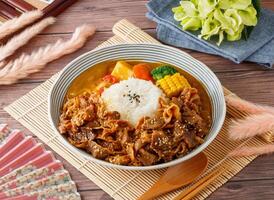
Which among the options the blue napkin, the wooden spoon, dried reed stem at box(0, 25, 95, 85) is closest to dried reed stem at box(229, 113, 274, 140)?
the wooden spoon

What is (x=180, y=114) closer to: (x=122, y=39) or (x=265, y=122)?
(x=265, y=122)

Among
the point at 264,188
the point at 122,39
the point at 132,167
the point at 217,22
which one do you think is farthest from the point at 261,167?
the point at 122,39

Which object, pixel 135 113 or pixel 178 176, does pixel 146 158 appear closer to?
pixel 178 176

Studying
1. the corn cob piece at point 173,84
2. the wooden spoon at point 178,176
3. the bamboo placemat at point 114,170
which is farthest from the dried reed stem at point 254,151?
the corn cob piece at point 173,84

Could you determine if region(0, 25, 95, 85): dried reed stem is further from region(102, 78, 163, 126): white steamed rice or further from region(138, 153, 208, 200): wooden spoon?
region(138, 153, 208, 200): wooden spoon

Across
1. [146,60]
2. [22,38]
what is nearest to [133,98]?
[146,60]

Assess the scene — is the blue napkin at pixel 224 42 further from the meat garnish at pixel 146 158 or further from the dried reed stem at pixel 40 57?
the meat garnish at pixel 146 158

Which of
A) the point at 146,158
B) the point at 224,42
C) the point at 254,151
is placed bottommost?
the point at 254,151
